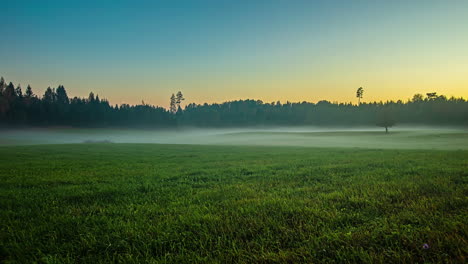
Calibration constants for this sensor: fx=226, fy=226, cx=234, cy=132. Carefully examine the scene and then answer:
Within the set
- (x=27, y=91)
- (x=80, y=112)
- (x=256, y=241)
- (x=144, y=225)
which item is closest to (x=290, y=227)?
(x=256, y=241)

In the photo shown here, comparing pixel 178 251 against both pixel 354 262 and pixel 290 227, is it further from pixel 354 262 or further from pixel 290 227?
pixel 354 262

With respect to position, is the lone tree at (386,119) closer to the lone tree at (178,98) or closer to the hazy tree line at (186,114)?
the hazy tree line at (186,114)

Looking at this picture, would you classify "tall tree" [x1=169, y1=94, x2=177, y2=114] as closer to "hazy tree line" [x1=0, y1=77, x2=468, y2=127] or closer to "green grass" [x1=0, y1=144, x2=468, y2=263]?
"hazy tree line" [x1=0, y1=77, x2=468, y2=127]

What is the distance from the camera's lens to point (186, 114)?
6403 inches

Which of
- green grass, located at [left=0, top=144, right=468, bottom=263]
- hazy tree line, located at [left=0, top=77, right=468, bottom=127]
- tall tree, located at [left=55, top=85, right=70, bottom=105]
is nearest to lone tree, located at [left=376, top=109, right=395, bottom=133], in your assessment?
hazy tree line, located at [left=0, top=77, right=468, bottom=127]

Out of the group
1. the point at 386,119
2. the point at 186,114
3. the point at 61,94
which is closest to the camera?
the point at 386,119

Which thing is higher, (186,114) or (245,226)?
(186,114)

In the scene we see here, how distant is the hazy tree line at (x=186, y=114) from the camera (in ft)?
339

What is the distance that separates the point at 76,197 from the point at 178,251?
4.92 m

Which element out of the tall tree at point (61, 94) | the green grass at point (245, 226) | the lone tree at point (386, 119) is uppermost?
the tall tree at point (61, 94)

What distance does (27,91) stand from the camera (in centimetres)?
12700

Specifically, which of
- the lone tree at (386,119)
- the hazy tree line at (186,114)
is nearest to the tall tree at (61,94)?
the hazy tree line at (186,114)

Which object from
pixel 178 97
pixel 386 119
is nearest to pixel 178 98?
pixel 178 97

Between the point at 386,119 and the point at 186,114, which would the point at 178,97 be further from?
the point at 386,119
